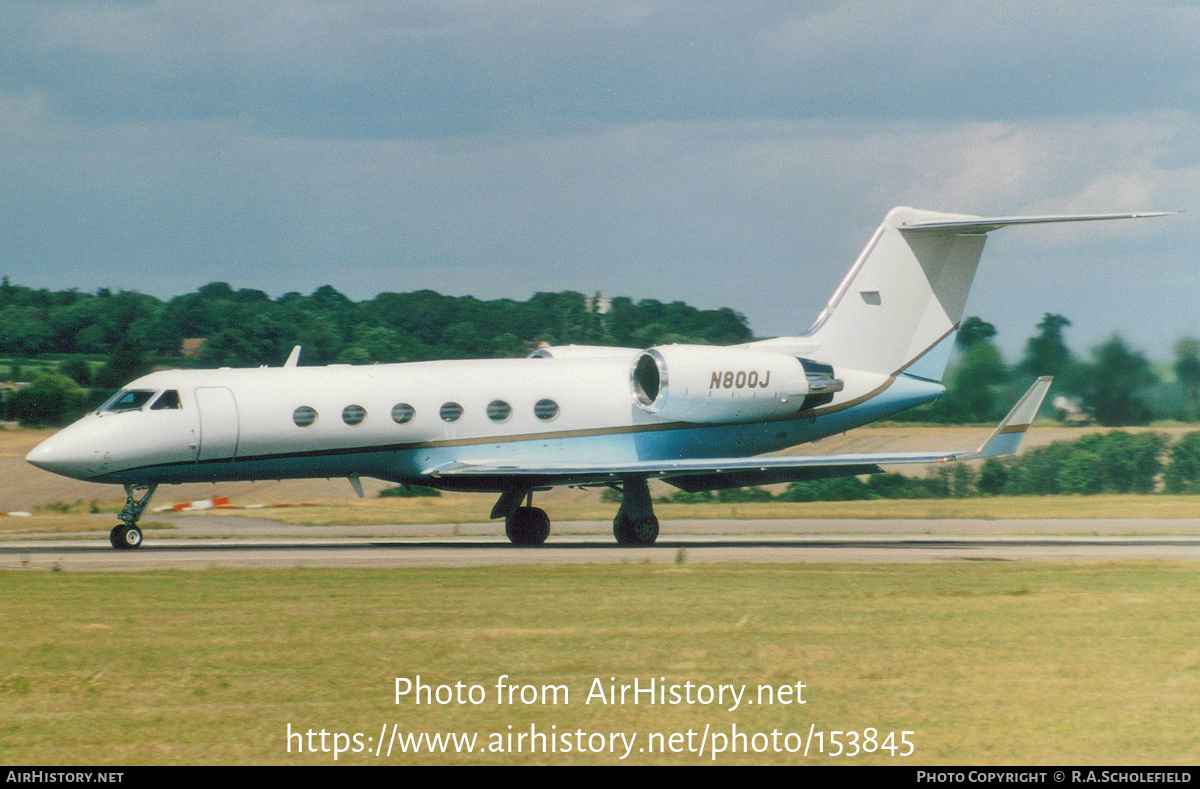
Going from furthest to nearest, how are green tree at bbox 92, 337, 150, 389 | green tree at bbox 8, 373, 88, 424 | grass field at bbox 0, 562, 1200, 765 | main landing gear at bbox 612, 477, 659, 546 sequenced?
green tree at bbox 8, 373, 88, 424 → green tree at bbox 92, 337, 150, 389 → main landing gear at bbox 612, 477, 659, 546 → grass field at bbox 0, 562, 1200, 765

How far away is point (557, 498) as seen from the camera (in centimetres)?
4016

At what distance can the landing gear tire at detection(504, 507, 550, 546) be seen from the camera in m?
24.4

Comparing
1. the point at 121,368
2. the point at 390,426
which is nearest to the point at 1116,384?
the point at 390,426

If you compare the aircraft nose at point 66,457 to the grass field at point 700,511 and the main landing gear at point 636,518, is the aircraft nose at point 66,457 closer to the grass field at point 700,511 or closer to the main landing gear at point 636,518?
the grass field at point 700,511

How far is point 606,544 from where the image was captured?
2444 cm


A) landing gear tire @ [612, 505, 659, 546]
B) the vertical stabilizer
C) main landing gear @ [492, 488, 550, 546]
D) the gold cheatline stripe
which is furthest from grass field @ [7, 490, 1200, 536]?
main landing gear @ [492, 488, 550, 546]

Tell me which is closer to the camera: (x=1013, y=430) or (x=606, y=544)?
(x=1013, y=430)

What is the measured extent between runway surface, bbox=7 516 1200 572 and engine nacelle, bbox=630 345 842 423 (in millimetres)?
2353

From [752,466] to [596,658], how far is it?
11.6 m

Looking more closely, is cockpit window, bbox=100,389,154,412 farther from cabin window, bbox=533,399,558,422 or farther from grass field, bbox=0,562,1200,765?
cabin window, bbox=533,399,558,422

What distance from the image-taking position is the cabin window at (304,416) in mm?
22281

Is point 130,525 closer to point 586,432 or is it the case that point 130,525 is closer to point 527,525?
point 527,525

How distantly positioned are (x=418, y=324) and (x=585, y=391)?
3004 cm

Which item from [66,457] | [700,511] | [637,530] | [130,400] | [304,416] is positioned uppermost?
[130,400]
